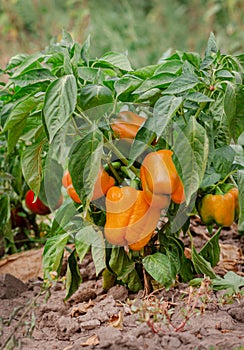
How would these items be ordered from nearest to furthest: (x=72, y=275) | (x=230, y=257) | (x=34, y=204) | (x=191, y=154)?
1. (x=191, y=154)
2. (x=72, y=275)
3. (x=230, y=257)
4. (x=34, y=204)

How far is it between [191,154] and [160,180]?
116mm

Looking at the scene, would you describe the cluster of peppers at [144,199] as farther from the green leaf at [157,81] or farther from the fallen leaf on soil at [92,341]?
the fallen leaf on soil at [92,341]

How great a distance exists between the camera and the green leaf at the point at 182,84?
48.3 inches

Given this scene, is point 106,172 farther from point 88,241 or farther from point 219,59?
point 219,59

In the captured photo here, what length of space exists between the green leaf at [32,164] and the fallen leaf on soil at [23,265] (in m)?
0.59

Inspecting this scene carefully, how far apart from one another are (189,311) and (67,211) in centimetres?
51

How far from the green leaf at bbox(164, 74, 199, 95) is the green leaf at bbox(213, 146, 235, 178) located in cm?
22

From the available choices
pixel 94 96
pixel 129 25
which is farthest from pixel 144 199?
pixel 129 25

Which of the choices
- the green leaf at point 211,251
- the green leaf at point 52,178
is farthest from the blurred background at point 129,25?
the green leaf at point 211,251

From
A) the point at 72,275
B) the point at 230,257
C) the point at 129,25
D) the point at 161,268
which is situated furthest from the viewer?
the point at 129,25

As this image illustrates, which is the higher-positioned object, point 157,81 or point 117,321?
point 157,81

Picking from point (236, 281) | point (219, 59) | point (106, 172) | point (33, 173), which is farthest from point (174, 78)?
point (236, 281)

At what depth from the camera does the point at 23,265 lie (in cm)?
201

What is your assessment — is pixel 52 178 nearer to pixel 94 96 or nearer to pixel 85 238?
pixel 85 238
